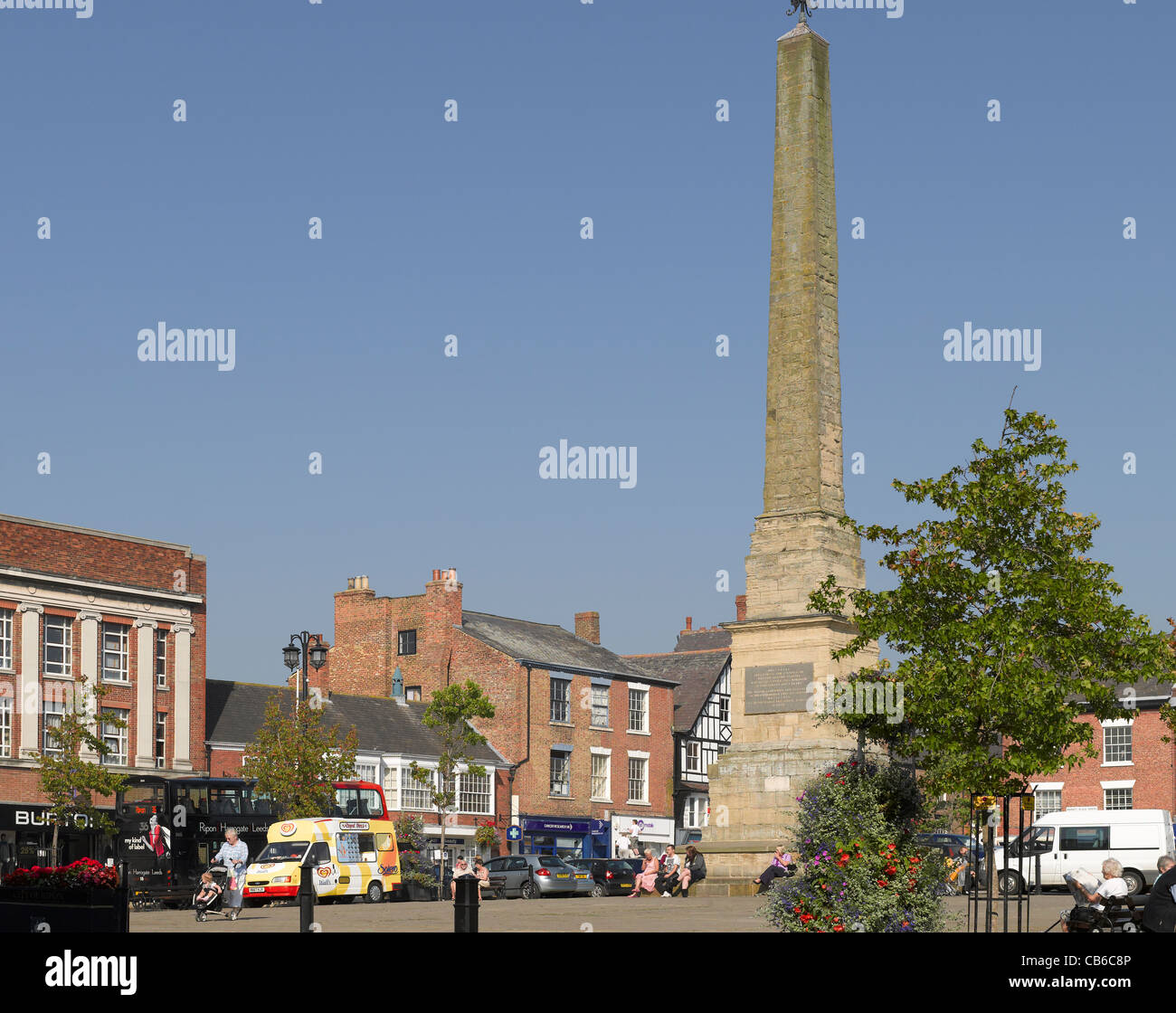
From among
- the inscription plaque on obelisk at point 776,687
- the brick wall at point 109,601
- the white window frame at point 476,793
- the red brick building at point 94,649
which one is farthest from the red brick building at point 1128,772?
the inscription plaque on obelisk at point 776,687

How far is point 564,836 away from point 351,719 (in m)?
10.6

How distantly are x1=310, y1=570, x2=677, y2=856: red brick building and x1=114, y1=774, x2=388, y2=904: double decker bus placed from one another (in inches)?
849

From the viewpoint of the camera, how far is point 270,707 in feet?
168

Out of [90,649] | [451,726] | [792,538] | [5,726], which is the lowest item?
[451,726]

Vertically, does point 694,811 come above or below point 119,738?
below

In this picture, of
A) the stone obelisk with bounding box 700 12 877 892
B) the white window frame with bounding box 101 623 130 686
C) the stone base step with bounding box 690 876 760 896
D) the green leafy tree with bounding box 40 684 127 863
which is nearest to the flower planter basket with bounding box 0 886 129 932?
the stone base step with bounding box 690 876 760 896

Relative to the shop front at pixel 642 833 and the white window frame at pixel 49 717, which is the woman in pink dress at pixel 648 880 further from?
the shop front at pixel 642 833

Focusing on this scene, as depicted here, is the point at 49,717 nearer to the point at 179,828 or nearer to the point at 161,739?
the point at 161,739

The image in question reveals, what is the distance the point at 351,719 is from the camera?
6319 cm

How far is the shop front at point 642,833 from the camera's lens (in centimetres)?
6888

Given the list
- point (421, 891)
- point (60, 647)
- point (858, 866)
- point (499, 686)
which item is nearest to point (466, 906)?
point (858, 866)

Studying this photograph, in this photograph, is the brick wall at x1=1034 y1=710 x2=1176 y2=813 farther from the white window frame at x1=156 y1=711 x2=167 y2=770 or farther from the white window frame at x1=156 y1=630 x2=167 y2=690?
the white window frame at x1=156 y1=630 x2=167 y2=690
